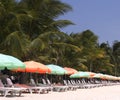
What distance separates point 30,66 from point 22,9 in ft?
19.4

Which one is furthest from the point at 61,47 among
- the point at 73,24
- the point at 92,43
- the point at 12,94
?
the point at 92,43

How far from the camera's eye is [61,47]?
32531 millimetres

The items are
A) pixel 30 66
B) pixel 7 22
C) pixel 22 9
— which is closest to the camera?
pixel 30 66

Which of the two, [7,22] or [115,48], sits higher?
[115,48]

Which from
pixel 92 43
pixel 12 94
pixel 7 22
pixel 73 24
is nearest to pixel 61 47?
pixel 73 24

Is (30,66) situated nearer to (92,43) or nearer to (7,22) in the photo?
(7,22)

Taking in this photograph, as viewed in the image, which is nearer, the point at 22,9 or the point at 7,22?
the point at 7,22

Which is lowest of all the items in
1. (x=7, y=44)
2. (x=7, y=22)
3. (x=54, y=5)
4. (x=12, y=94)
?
(x=12, y=94)

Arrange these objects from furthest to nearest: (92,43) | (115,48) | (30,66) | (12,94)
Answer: (115,48) < (92,43) < (30,66) < (12,94)

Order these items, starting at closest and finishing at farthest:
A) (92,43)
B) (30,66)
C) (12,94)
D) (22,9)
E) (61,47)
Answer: (12,94) < (30,66) < (22,9) < (61,47) < (92,43)

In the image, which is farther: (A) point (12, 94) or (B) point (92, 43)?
(B) point (92, 43)

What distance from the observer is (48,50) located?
30203 mm

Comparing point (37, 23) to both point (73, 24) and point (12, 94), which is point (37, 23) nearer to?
point (73, 24)

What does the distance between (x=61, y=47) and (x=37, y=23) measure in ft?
12.3
